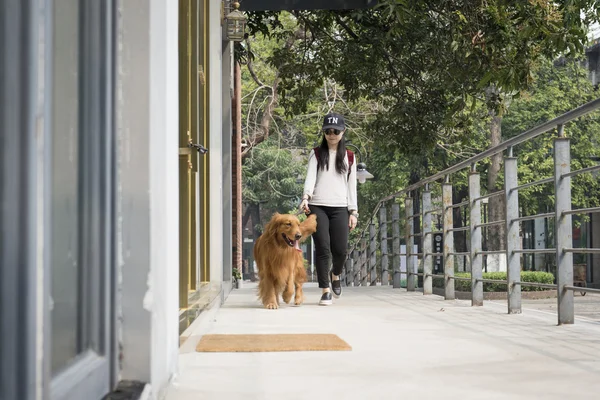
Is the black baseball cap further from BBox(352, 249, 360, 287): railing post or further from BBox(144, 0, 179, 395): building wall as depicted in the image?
BBox(352, 249, 360, 287): railing post

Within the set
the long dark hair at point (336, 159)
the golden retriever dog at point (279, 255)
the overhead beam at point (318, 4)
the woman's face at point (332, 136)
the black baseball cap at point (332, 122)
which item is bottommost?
the golden retriever dog at point (279, 255)

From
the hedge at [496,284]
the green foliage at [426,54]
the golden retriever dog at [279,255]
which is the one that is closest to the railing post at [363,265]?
the green foliage at [426,54]

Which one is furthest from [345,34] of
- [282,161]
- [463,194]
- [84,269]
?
[282,161]

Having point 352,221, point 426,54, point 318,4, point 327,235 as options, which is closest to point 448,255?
point 352,221

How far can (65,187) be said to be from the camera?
74.9 inches

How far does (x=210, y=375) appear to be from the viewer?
3482 mm

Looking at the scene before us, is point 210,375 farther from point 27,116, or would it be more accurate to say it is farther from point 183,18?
point 183,18

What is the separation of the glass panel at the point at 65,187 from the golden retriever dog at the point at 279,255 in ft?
18.4

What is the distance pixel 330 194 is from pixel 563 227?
303 cm

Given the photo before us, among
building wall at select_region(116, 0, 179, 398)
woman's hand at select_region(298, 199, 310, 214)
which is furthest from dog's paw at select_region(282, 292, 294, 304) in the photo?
building wall at select_region(116, 0, 179, 398)

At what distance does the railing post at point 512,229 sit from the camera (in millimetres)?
6805

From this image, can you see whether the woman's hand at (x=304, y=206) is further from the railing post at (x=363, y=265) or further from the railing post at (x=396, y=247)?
the railing post at (x=363, y=265)

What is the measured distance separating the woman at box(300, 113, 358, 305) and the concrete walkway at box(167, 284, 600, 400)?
1912mm

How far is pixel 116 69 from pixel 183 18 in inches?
128
